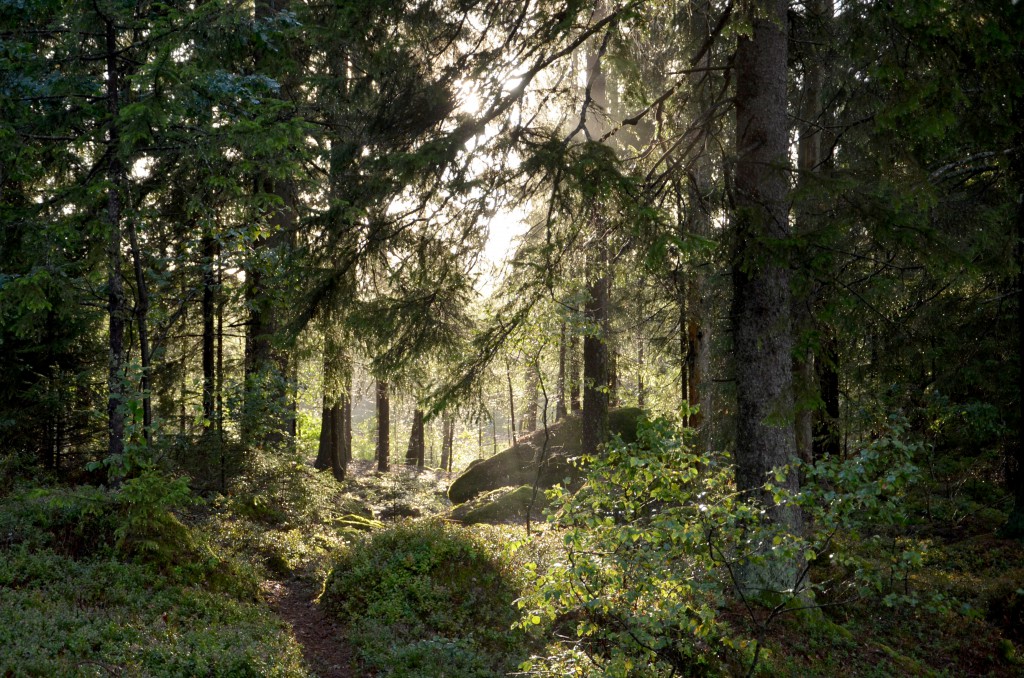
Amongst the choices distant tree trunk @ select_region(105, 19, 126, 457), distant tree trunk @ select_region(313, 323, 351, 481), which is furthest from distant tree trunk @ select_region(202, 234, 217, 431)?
distant tree trunk @ select_region(313, 323, 351, 481)

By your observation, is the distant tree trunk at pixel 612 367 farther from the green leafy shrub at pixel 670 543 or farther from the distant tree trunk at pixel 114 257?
the distant tree trunk at pixel 114 257

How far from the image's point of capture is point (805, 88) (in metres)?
12.7

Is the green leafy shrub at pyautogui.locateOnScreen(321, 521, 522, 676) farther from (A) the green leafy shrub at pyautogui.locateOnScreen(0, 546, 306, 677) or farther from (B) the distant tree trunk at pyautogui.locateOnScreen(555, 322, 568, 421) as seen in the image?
(B) the distant tree trunk at pyautogui.locateOnScreen(555, 322, 568, 421)

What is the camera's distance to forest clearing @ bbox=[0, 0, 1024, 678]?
18.2 ft

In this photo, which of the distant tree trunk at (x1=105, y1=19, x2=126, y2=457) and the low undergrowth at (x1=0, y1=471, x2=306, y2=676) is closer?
the low undergrowth at (x1=0, y1=471, x2=306, y2=676)

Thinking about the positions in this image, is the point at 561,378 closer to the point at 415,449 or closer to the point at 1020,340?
the point at 1020,340

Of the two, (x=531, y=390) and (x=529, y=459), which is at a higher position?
(x=531, y=390)

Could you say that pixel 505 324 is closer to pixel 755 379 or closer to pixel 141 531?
pixel 755 379

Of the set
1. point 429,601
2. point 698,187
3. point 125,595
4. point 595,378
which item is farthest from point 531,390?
point 125,595

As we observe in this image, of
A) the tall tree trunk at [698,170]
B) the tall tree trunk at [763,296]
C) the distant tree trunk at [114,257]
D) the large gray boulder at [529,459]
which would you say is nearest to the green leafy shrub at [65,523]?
the distant tree trunk at [114,257]

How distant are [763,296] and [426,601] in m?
5.47

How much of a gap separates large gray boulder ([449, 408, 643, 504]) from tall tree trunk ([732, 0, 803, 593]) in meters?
9.24

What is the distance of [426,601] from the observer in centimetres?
809

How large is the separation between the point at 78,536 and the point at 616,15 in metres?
8.15
